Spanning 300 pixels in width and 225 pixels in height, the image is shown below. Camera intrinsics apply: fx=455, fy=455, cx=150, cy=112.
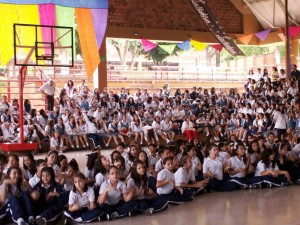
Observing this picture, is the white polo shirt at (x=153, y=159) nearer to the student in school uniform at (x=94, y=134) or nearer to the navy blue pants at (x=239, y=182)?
the navy blue pants at (x=239, y=182)

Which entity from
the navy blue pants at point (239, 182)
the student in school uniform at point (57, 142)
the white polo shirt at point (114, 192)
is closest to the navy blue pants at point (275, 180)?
the navy blue pants at point (239, 182)

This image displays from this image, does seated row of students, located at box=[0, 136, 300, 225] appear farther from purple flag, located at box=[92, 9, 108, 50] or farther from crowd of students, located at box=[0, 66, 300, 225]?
purple flag, located at box=[92, 9, 108, 50]

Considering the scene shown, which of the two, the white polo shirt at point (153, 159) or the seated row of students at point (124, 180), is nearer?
the seated row of students at point (124, 180)

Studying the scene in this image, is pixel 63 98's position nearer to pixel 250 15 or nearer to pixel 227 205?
pixel 227 205

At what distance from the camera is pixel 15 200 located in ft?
17.4

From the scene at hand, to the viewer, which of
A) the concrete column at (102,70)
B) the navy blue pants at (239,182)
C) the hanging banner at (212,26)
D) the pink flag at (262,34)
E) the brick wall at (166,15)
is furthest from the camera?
the pink flag at (262,34)

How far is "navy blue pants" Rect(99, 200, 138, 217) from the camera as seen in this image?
18.8 feet

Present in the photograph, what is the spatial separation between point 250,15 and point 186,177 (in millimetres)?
16517

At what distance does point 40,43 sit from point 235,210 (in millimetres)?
5728

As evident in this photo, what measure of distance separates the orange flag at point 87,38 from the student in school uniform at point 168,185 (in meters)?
4.85

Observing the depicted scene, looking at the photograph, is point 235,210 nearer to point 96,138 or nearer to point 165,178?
point 165,178

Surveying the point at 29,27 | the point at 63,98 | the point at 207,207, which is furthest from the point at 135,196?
the point at 63,98

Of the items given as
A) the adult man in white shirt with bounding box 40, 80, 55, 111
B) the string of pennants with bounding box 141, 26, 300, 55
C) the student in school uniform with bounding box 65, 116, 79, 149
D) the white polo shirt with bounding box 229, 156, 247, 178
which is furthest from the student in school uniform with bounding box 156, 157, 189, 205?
the string of pennants with bounding box 141, 26, 300, 55

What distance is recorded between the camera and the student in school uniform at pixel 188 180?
6.83m
